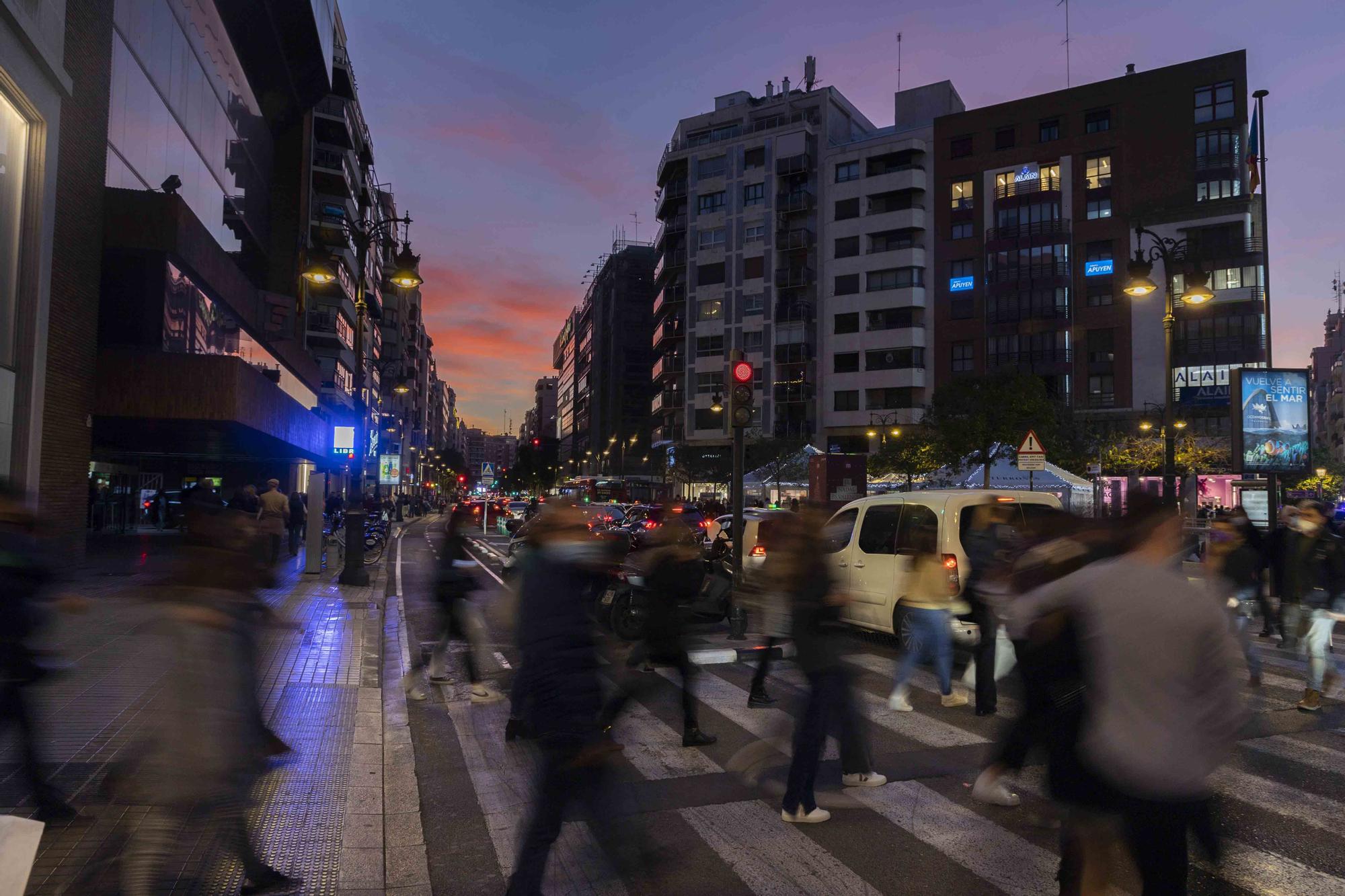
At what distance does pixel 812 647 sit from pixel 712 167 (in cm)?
7149

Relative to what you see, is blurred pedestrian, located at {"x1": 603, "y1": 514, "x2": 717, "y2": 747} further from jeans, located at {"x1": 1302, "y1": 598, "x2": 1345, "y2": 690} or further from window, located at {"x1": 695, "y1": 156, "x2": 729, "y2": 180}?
window, located at {"x1": 695, "y1": 156, "x2": 729, "y2": 180}

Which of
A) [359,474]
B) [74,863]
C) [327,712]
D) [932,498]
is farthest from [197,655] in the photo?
[359,474]

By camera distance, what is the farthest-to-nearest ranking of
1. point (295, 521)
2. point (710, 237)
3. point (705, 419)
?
point (710, 237), point (705, 419), point (295, 521)

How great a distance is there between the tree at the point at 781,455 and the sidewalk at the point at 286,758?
4386 centimetres

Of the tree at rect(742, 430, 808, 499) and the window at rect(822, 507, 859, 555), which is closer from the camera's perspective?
the window at rect(822, 507, 859, 555)

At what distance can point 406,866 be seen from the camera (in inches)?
181

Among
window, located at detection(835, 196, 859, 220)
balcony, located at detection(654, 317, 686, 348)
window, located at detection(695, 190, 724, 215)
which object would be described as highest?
window, located at detection(695, 190, 724, 215)

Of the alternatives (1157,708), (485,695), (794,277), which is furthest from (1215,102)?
(1157,708)

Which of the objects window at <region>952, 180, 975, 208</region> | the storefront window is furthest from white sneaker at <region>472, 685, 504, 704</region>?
window at <region>952, 180, 975, 208</region>

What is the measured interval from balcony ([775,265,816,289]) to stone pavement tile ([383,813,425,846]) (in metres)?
65.2

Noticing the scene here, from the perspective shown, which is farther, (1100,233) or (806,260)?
(806,260)

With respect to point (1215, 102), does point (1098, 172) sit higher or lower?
lower

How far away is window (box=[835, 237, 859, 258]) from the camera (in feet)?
219

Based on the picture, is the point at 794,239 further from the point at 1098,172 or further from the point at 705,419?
the point at 1098,172
